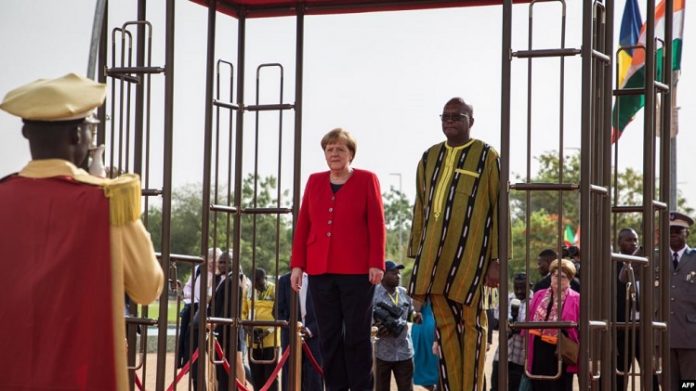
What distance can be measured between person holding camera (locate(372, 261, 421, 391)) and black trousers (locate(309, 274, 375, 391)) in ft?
18.5

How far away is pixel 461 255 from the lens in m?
8.06

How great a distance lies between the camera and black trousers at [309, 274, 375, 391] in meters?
8.78

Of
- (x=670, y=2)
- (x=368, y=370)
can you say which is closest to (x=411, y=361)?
(x=368, y=370)

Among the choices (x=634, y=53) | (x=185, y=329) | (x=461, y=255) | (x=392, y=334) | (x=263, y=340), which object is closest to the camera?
(x=461, y=255)

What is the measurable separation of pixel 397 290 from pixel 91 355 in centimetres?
1001

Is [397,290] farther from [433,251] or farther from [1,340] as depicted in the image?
[1,340]

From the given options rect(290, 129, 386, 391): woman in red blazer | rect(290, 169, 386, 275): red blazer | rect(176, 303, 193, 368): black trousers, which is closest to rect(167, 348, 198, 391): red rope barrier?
rect(290, 129, 386, 391): woman in red blazer

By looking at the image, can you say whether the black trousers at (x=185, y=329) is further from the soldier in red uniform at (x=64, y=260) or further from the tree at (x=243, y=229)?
the tree at (x=243, y=229)

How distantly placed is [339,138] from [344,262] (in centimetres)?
86

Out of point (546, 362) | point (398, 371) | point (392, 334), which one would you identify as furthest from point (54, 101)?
point (398, 371)

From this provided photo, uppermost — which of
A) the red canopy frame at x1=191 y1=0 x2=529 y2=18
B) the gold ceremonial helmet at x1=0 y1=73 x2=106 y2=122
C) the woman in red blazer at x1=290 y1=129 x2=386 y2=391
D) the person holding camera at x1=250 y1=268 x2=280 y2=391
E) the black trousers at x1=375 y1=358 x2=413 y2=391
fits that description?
the red canopy frame at x1=191 y1=0 x2=529 y2=18

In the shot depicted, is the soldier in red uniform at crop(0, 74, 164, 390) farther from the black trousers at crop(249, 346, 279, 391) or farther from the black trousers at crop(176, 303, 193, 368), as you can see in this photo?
the black trousers at crop(249, 346, 279, 391)

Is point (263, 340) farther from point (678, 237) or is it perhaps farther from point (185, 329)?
point (678, 237)

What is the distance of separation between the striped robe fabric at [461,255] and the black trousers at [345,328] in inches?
27.1
